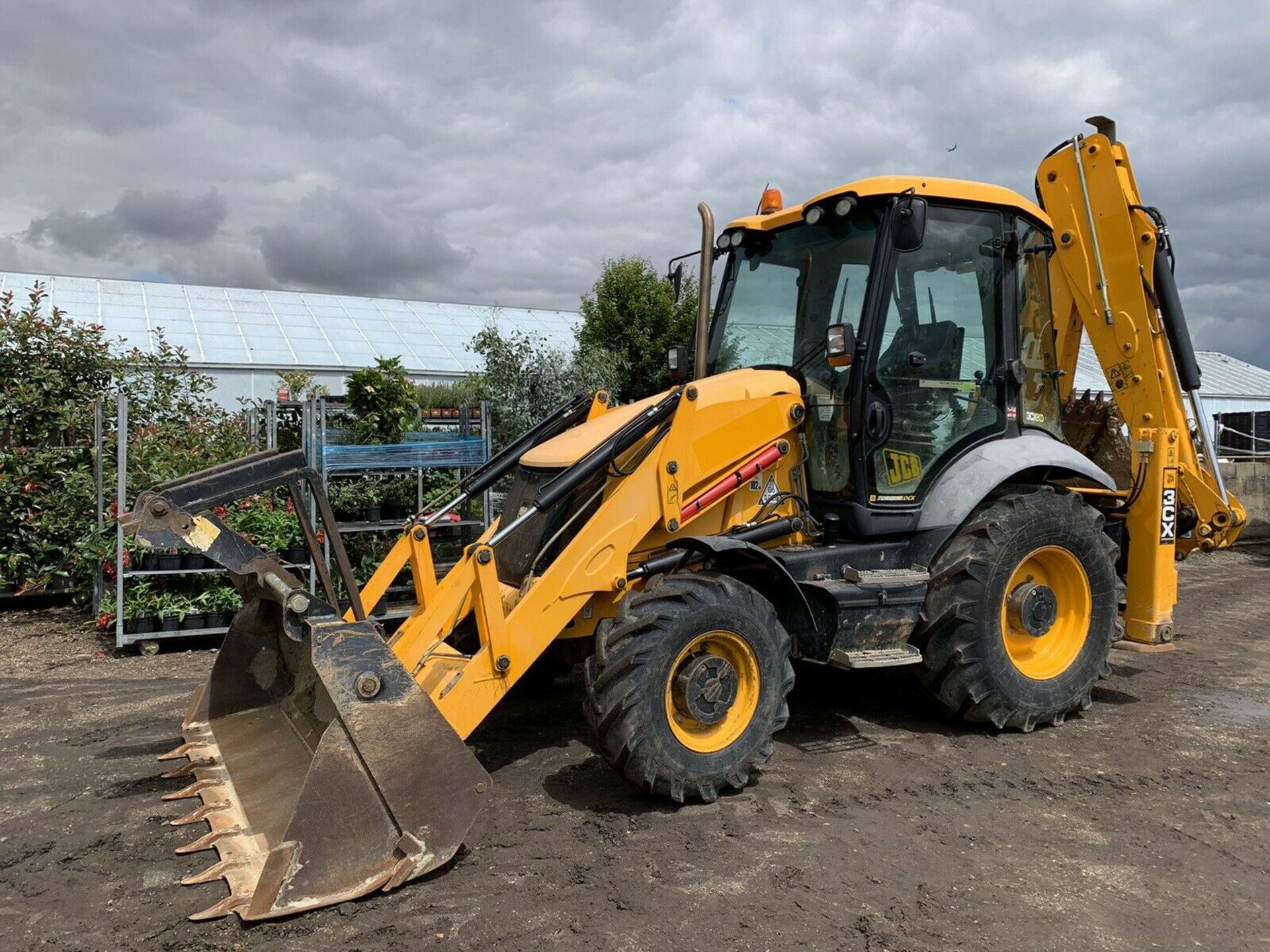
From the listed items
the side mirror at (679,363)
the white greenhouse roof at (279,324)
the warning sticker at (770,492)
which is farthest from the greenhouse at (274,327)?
the warning sticker at (770,492)

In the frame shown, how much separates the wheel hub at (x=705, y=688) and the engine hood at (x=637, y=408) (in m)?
1.21

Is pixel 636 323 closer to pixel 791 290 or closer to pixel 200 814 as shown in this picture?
pixel 791 290

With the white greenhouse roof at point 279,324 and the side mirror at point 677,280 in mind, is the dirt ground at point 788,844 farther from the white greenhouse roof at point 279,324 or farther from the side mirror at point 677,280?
the white greenhouse roof at point 279,324

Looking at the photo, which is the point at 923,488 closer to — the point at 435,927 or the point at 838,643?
the point at 838,643

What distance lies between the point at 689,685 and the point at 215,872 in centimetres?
201

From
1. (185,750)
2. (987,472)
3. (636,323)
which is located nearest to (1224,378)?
(636,323)

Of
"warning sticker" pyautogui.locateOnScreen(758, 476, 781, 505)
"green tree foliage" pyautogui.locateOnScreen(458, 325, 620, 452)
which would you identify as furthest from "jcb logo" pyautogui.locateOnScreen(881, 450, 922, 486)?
"green tree foliage" pyautogui.locateOnScreen(458, 325, 620, 452)

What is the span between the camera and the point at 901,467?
534 centimetres

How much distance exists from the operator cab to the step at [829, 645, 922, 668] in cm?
65

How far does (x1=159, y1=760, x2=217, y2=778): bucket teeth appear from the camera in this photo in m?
4.50

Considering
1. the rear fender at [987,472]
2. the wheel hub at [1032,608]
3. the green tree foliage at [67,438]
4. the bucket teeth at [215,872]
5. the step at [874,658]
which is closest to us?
the bucket teeth at [215,872]

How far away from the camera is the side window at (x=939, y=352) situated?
5262mm

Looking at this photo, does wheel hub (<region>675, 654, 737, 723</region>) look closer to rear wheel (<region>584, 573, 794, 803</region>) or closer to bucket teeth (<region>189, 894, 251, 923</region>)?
rear wheel (<region>584, 573, 794, 803</region>)

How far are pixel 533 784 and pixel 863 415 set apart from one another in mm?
2536
